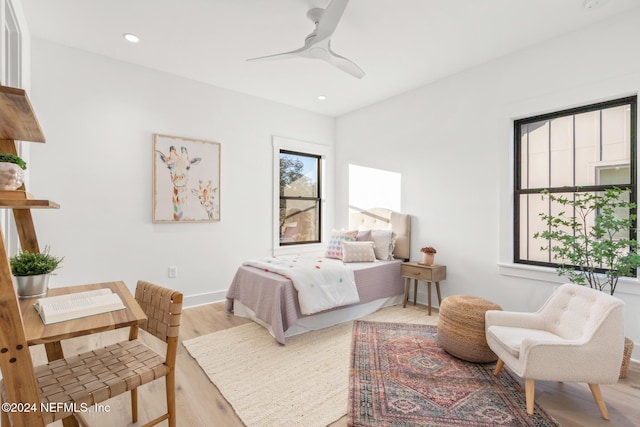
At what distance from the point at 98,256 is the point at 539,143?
480 centimetres

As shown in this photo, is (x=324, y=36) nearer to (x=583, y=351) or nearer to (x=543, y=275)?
(x=583, y=351)

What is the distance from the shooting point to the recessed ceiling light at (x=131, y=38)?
2.87 m

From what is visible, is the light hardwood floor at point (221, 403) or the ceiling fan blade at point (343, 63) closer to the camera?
the light hardwood floor at point (221, 403)

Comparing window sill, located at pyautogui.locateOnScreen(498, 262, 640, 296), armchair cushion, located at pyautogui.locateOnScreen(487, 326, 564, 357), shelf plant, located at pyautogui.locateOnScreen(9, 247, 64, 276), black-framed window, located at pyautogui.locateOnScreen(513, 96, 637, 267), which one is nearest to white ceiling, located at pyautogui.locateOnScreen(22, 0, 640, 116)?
black-framed window, located at pyautogui.locateOnScreen(513, 96, 637, 267)

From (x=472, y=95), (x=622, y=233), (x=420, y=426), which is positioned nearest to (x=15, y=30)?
(x=420, y=426)

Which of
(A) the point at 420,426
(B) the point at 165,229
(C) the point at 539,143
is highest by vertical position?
(C) the point at 539,143

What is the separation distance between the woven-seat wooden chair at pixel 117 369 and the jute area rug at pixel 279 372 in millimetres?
632

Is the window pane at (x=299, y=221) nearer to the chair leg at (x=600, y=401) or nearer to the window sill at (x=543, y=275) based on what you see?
the window sill at (x=543, y=275)

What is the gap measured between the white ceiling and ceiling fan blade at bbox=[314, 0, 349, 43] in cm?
25

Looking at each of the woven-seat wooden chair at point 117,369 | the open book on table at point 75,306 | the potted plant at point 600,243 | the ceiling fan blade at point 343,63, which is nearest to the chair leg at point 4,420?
the woven-seat wooden chair at point 117,369

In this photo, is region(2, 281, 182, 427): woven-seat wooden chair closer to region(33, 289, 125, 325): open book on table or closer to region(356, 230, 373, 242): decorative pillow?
region(33, 289, 125, 325): open book on table

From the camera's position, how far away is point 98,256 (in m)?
3.26

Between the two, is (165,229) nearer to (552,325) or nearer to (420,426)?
(420,426)

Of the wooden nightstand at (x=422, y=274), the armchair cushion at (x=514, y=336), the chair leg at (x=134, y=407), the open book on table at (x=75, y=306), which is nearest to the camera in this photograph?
the open book on table at (x=75, y=306)
